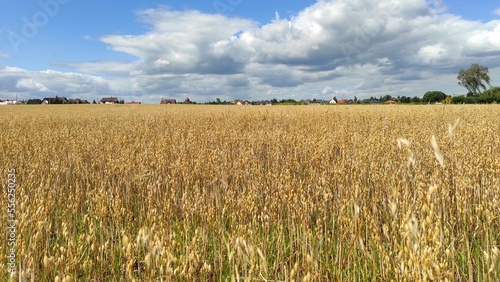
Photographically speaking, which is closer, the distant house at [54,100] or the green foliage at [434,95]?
the green foliage at [434,95]

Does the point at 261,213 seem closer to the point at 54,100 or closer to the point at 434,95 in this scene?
the point at 434,95

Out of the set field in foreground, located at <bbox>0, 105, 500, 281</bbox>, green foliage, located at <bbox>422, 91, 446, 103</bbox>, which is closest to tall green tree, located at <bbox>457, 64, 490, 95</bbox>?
green foliage, located at <bbox>422, 91, 446, 103</bbox>

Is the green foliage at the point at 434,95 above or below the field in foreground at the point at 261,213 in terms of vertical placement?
above

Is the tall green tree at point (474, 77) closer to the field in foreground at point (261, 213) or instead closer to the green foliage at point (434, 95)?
the green foliage at point (434, 95)

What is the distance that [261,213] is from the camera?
7.31 feet

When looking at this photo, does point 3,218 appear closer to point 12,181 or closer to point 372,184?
point 12,181

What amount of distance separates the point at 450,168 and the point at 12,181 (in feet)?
18.3

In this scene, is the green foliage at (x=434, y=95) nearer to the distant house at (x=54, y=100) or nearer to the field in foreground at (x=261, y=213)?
the field in foreground at (x=261, y=213)

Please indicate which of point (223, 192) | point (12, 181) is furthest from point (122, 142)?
point (223, 192)

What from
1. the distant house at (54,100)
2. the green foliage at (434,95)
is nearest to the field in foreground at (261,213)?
the green foliage at (434,95)

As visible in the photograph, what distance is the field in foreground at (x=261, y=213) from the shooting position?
148 centimetres

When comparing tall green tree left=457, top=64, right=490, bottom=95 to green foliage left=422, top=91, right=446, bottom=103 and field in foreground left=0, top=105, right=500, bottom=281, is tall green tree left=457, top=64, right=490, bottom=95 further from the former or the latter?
field in foreground left=0, top=105, right=500, bottom=281

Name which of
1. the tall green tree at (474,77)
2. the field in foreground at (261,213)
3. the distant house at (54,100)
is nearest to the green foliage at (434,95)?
the tall green tree at (474,77)

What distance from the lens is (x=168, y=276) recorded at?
1256 mm
